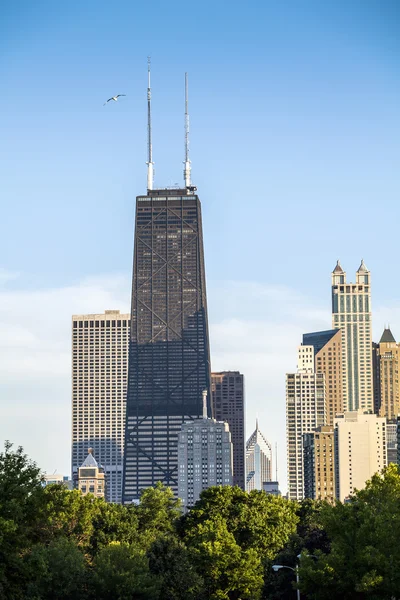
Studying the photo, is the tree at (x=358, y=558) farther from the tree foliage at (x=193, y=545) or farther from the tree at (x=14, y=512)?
the tree at (x=14, y=512)

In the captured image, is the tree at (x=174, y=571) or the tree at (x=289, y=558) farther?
the tree at (x=289, y=558)

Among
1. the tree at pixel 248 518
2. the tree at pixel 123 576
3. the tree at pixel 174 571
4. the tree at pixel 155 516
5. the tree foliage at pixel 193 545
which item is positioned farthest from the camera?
the tree at pixel 248 518

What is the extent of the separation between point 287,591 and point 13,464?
37.4 metres

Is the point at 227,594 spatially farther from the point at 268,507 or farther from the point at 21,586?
the point at 21,586

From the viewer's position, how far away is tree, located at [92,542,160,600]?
310 ft

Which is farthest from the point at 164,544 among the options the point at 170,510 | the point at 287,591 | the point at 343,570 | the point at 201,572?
the point at 170,510

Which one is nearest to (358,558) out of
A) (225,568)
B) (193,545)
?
(225,568)

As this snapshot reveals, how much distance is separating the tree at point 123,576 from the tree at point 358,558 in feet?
46.4

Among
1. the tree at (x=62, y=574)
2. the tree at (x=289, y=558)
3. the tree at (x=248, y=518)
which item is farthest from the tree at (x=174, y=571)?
the tree at (x=248, y=518)

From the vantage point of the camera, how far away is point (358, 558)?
3255 inches

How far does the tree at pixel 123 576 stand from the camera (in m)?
94.4

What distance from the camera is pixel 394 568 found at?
80.3 m

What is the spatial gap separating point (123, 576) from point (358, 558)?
64.7 feet

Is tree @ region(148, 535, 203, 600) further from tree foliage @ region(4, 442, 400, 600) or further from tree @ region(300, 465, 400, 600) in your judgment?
tree @ region(300, 465, 400, 600)
